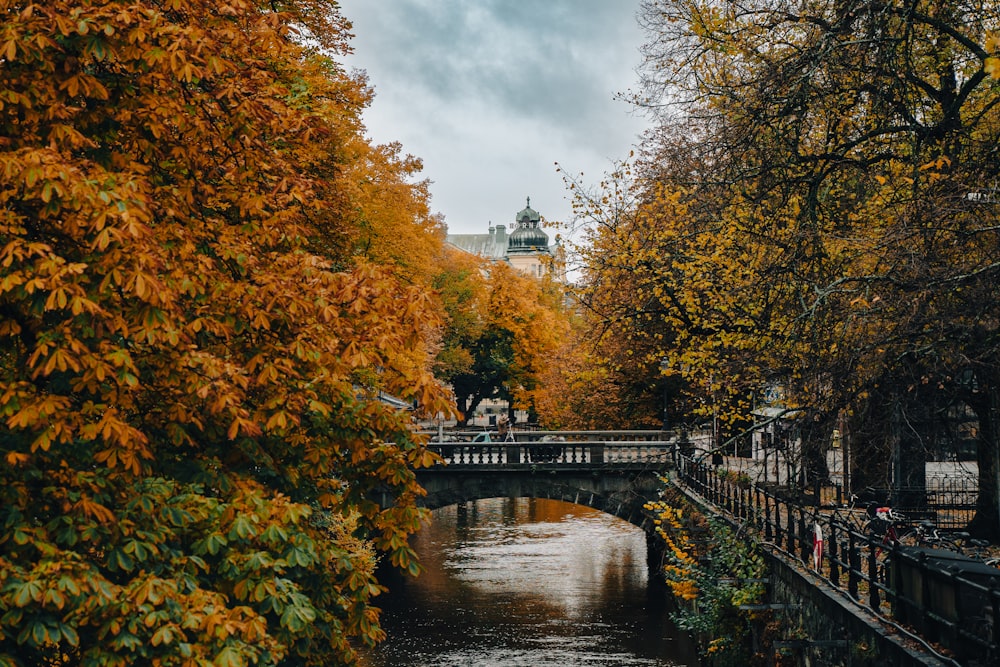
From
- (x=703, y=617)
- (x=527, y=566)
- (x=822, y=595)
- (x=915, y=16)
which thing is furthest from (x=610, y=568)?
(x=915, y=16)

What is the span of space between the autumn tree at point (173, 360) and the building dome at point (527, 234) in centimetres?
16349

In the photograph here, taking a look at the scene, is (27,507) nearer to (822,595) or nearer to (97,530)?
(97,530)

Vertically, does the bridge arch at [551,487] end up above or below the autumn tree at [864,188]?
below

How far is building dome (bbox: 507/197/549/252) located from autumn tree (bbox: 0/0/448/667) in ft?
536

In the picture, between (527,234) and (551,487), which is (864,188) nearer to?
(551,487)

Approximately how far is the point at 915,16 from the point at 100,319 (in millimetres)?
8340

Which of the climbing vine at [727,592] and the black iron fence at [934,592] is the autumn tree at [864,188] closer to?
the black iron fence at [934,592]

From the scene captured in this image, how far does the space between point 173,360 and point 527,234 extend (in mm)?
168400

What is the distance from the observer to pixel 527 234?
577ft

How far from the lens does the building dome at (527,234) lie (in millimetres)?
174500

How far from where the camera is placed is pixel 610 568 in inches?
1423

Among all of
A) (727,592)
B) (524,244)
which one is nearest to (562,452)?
(727,592)

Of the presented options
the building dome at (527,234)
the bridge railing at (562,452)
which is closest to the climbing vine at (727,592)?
the bridge railing at (562,452)

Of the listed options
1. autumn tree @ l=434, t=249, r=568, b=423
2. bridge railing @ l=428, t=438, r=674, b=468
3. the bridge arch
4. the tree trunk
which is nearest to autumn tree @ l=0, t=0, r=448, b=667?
the tree trunk
